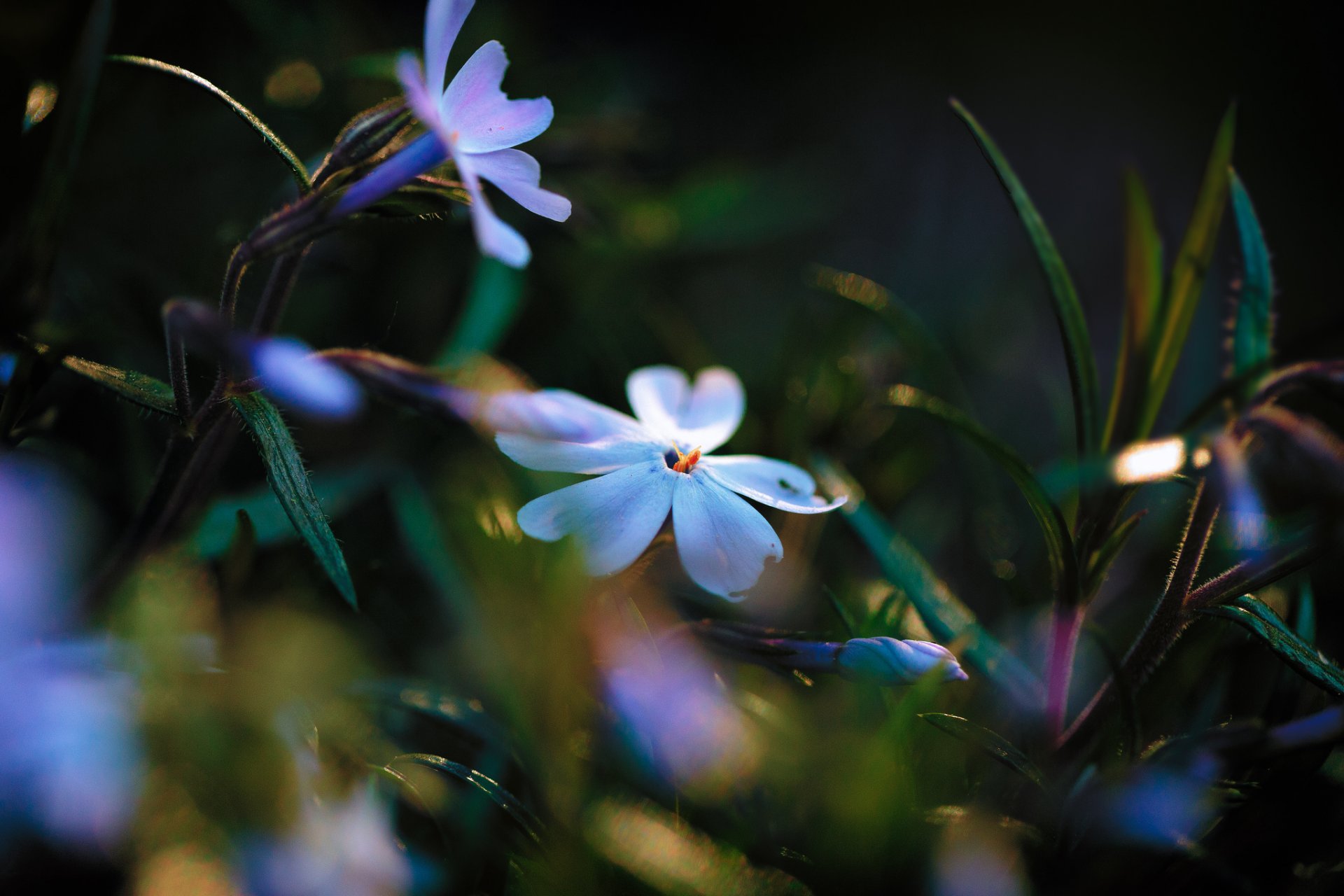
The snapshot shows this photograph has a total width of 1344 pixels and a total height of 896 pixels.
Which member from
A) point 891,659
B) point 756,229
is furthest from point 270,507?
point 756,229

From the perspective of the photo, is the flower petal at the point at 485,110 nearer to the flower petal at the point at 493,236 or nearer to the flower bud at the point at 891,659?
the flower petal at the point at 493,236

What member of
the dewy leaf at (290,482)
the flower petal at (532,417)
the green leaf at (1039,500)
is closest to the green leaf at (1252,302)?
the green leaf at (1039,500)

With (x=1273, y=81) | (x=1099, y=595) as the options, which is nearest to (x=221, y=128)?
(x=1099, y=595)

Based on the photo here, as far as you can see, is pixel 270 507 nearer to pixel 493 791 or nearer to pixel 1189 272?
pixel 493 791

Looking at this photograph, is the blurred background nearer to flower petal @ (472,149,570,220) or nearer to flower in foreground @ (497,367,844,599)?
flower in foreground @ (497,367,844,599)

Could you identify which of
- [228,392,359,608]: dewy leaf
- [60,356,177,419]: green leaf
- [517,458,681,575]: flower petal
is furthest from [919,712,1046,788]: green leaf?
[60,356,177,419]: green leaf

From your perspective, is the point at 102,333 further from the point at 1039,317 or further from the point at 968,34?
the point at 968,34
